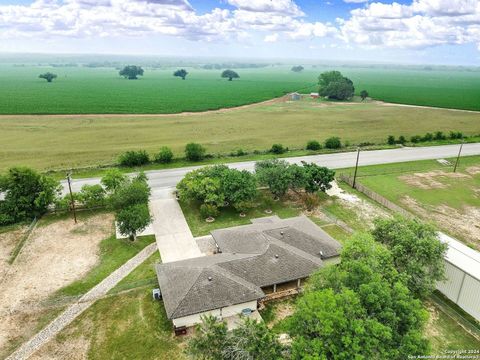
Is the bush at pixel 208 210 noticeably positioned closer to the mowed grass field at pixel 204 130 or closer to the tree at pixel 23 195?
the tree at pixel 23 195

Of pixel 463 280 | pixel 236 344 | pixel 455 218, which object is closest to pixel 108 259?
pixel 236 344

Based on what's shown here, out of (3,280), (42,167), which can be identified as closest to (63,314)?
(3,280)

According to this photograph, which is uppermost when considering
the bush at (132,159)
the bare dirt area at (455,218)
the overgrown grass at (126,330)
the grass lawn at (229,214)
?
the bush at (132,159)

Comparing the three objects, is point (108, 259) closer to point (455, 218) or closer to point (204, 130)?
point (455, 218)

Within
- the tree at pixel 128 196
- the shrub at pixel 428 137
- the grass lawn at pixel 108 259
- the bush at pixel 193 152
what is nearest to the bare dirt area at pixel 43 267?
the grass lawn at pixel 108 259

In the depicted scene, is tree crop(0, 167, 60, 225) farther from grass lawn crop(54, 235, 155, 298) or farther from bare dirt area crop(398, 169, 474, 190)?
bare dirt area crop(398, 169, 474, 190)

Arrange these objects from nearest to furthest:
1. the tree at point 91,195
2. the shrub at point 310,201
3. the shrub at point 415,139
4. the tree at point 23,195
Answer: the tree at point 23,195, the tree at point 91,195, the shrub at point 310,201, the shrub at point 415,139
